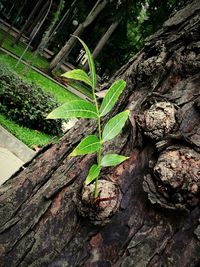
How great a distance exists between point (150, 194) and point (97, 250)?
0.27 metres

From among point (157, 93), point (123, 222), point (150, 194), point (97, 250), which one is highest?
point (157, 93)

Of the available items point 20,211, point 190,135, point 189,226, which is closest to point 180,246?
point 189,226

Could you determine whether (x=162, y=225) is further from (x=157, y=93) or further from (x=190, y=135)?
(x=157, y=93)

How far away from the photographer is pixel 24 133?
7367 millimetres

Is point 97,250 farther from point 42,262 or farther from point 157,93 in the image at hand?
point 157,93

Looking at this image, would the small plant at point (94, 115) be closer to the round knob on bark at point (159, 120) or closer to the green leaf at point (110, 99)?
the green leaf at point (110, 99)

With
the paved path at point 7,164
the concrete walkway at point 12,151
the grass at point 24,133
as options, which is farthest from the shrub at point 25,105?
the paved path at point 7,164

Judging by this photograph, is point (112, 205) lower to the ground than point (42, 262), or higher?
higher

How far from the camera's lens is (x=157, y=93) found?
1.18m

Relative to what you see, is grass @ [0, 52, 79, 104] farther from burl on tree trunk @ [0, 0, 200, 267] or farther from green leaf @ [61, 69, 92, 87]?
green leaf @ [61, 69, 92, 87]

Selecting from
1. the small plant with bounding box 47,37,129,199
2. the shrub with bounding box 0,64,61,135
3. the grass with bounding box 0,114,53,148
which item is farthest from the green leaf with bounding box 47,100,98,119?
the shrub with bounding box 0,64,61,135

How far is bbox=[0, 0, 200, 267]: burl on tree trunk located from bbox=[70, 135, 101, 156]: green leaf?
18 cm

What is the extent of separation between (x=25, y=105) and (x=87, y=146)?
7082 millimetres

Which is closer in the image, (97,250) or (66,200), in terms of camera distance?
(97,250)
